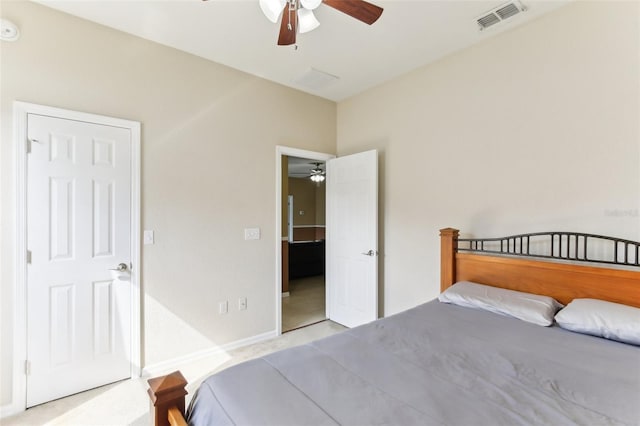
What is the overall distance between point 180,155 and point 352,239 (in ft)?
6.83

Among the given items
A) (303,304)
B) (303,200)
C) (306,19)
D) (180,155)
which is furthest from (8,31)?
(303,200)

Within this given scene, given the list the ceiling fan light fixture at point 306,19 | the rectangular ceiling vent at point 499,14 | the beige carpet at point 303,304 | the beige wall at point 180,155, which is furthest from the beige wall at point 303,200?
the ceiling fan light fixture at point 306,19

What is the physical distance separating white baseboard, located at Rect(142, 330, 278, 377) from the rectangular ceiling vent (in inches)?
140

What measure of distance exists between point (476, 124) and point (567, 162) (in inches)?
30.4

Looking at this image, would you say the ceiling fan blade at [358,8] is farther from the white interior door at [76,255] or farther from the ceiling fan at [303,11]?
the white interior door at [76,255]

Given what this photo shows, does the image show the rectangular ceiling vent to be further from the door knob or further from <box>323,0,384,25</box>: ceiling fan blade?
the door knob

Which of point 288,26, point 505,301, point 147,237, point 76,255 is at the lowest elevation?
point 505,301

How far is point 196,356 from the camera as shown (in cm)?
284

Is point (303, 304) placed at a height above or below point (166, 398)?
below

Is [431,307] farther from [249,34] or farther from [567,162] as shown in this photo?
[249,34]

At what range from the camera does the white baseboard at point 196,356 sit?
102 inches

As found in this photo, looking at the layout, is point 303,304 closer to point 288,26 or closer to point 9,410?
point 9,410

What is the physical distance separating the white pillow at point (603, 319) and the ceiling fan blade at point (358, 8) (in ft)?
6.58

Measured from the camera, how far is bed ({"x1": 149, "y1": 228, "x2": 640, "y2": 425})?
1018 mm
